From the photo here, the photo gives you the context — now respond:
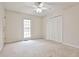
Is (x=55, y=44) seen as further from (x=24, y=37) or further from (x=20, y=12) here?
(x=20, y=12)

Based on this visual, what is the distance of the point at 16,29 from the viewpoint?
266 cm

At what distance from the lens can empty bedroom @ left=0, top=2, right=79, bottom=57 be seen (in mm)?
2442

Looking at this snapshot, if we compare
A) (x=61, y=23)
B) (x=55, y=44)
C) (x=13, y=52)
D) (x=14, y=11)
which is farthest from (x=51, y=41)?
(x=14, y=11)

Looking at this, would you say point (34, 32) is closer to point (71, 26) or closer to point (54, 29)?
point (54, 29)

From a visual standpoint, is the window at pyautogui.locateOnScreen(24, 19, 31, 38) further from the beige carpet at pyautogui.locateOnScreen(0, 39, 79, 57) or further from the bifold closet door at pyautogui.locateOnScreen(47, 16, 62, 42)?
the bifold closet door at pyautogui.locateOnScreen(47, 16, 62, 42)

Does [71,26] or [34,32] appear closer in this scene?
[34,32]

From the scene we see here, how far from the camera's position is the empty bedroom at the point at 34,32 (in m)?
2.44

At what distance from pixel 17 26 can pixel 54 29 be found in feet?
2.89

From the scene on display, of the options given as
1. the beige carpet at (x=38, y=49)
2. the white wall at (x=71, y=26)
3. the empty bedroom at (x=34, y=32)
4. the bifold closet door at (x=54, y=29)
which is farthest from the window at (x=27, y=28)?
the white wall at (x=71, y=26)

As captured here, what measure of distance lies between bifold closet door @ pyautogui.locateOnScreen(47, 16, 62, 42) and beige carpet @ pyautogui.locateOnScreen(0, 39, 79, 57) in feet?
0.44

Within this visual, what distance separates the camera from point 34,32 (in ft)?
8.88

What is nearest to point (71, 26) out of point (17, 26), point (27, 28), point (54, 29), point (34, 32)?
point (54, 29)

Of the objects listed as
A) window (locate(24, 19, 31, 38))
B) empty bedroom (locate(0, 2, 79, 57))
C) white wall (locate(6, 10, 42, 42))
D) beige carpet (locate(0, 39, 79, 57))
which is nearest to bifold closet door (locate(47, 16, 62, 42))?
empty bedroom (locate(0, 2, 79, 57))

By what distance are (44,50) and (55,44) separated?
0.30 meters
